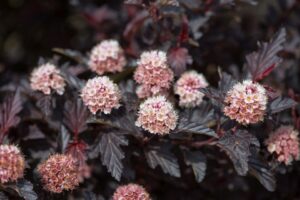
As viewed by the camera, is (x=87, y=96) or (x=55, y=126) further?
(x=55, y=126)

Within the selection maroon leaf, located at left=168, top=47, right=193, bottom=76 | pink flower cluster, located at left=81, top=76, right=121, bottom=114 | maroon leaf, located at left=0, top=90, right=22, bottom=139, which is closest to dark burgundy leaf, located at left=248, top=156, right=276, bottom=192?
maroon leaf, located at left=168, top=47, right=193, bottom=76

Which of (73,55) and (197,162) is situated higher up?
(73,55)

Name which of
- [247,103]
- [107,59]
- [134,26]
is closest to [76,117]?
[107,59]

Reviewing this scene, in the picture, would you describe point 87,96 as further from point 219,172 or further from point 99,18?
point 99,18

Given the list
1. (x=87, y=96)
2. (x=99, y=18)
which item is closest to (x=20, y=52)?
(x=99, y=18)

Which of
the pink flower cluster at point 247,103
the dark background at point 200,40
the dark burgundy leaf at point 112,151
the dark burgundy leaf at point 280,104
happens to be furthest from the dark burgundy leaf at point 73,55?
the dark burgundy leaf at point 280,104

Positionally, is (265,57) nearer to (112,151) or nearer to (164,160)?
(164,160)
